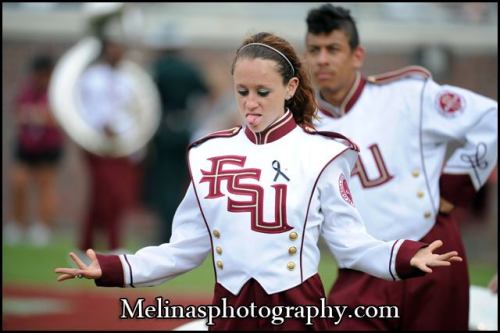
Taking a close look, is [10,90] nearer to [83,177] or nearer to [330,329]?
[83,177]

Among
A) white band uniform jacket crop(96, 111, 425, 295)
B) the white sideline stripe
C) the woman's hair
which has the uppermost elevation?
the woman's hair

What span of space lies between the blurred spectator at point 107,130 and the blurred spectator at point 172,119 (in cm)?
54

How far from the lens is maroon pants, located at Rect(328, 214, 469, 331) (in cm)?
598

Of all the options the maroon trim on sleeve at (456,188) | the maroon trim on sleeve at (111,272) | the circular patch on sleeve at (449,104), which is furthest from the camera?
the maroon trim on sleeve at (456,188)

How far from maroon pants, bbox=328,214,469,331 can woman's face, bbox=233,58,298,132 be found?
1.47 m

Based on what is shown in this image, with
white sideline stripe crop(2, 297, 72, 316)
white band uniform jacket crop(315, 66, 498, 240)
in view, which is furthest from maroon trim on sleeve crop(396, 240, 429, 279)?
white sideline stripe crop(2, 297, 72, 316)

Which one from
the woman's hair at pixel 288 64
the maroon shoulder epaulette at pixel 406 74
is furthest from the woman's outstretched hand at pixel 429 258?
the maroon shoulder epaulette at pixel 406 74

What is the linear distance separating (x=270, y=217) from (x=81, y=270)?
0.78 m

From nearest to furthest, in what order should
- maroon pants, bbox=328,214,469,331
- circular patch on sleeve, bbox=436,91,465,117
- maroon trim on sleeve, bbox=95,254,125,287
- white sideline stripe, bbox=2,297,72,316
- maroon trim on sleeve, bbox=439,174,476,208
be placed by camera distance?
maroon trim on sleeve, bbox=95,254,125,287, maroon pants, bbox=328,214,469,331, circular patch on sleeve, bbox=436,91,465,117, maroon trim on sleeve, bbox=439,174,476,208, white sideline stripe, bbox=2,297,72,316

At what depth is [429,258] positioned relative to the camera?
4.68m

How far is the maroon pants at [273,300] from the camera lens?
470 cm

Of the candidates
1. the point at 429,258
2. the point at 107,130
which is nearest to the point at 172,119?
the point at 107,130

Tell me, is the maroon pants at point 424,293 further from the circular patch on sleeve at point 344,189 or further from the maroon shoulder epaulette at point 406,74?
the circular patch on sleeve at point 344,189

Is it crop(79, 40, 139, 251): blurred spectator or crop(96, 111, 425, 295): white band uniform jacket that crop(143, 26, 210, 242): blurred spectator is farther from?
crop(96, 111, 425, 295): white band uniform jacket
